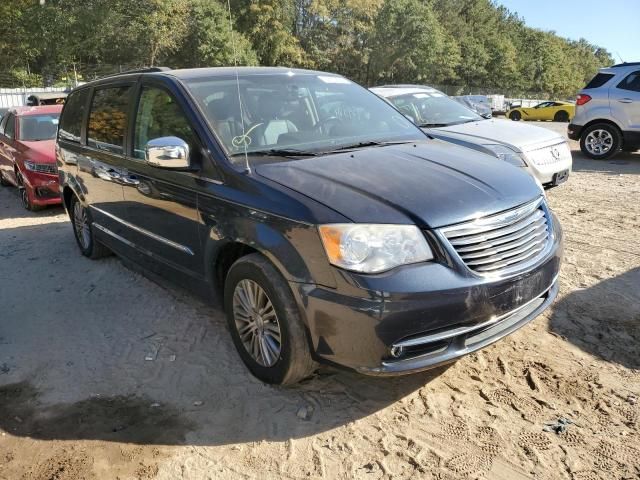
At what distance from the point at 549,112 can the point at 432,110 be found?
24334 millimetres

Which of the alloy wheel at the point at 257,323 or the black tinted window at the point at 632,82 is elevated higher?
the black tinted window at the point at 632,82

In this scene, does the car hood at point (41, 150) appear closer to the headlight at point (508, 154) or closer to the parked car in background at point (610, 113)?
the headlight at point (508, 154)

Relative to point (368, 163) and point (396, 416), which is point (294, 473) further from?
Result: point (368, 163)

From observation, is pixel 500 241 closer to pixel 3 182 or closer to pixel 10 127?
pixel 10 127

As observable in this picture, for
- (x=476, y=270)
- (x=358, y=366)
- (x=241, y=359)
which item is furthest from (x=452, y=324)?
(x=241, y=359)

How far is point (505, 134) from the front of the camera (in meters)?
7.35

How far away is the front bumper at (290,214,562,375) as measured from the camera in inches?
102

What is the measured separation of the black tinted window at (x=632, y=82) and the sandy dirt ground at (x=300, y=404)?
302 inches

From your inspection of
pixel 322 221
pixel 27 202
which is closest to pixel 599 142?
pixel 322 221

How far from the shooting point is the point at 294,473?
2.63m

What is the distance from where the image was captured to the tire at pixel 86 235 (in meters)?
5.69

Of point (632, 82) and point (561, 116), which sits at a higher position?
point (632, 82)

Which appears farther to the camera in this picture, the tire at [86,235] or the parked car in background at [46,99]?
the parked car in background at [46,99]

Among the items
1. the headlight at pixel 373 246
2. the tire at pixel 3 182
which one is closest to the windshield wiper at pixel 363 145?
the headlight at pixel 373 246
